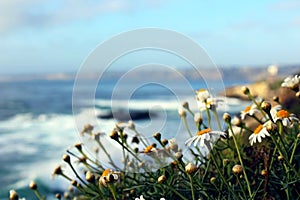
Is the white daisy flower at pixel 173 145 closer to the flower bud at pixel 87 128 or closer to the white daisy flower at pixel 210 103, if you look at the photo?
the white daisy flower at pixel 210 103

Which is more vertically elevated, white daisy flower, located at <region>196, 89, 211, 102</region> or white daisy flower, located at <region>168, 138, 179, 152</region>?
white daisy flower, located at <region>196, 89, 211, 102</region>

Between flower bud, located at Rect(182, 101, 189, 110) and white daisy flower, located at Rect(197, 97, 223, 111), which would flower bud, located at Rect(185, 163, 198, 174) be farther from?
flower bud, located at Rect(182, 101, 189, 110)

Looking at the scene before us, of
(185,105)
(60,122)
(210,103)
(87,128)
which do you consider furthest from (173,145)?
(60,122)

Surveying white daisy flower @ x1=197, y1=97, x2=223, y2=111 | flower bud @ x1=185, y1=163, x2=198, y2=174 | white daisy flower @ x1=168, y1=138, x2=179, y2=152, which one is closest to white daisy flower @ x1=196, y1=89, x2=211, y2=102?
white daisy flower @ x1=197, y1=97, x2=223, y2=111

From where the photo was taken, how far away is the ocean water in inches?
82.6

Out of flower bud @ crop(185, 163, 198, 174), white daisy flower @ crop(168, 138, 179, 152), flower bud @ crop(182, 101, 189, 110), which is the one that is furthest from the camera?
flower bud @ crop(182, 101, 189, 110)

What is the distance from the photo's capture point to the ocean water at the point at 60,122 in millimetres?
2098

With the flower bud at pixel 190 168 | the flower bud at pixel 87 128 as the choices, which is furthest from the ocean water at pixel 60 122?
the flower bud at pixel 190 168

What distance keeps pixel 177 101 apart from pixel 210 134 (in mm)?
580

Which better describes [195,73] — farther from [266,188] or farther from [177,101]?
[266,188]

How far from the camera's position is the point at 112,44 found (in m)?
1.94

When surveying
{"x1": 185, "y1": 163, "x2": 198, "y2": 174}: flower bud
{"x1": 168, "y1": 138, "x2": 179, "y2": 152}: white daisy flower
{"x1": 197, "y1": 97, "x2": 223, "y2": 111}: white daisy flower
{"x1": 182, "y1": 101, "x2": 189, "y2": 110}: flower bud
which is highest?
{"x1": 182, "y1": 101, "x2": 189, "y2": 110}: flower bud

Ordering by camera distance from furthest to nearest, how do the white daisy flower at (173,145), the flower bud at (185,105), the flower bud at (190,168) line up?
1. the flower bud at (185,105)
2. the white daisy flower at (173,145)
3. the flower bud at (190,168)

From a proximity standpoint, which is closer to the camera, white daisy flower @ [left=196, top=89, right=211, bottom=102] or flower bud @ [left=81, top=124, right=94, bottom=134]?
white daisy flower @ [left=196, top=89, right=211, bottom=102]
